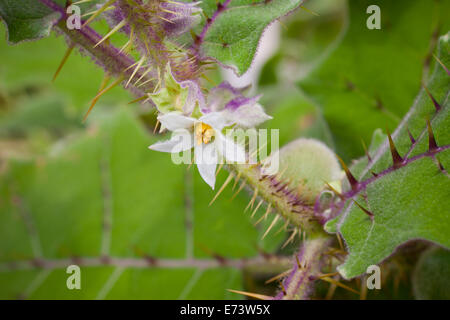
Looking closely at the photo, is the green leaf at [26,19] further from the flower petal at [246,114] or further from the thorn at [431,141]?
the thorn at [431,141]

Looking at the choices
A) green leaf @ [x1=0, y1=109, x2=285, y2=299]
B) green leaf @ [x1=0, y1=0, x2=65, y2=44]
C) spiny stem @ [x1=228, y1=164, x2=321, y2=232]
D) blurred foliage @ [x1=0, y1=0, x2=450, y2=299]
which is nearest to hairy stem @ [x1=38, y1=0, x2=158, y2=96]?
green leaf @ [x1=0, y1=0, x2=65, y2=44]

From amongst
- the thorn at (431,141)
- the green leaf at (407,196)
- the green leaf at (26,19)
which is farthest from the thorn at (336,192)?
the green leaf at (26,19)

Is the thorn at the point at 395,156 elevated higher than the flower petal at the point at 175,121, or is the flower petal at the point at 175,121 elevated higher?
the flower petal at the point at 175,121

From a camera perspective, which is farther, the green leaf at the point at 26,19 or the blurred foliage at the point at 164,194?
the blurred foliage at the point at 164,194

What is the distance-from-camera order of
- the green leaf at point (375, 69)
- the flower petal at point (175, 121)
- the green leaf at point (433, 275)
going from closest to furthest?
the flower petal at point (175, 121)
the green leaf at point (433, 275)
the green leaf at point (375, 69)

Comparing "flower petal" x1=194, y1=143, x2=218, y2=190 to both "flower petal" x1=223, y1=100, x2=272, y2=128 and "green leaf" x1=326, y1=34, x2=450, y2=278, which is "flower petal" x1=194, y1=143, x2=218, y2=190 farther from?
"green leaf" x1=326, y1=34, x2=450, y2=278

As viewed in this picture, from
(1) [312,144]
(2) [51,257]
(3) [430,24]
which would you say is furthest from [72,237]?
(3) [430,24]
